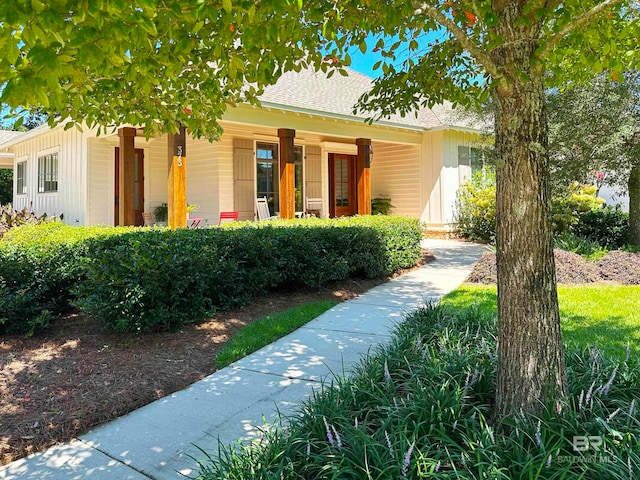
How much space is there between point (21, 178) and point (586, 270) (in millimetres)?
17629

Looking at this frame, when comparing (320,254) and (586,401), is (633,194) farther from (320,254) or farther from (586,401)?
(586,401)

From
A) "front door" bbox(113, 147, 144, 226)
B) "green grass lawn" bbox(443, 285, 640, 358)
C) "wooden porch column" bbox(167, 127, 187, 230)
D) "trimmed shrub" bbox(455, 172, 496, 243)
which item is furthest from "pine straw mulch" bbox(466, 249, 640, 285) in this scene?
"front door" bbox(113, 147, 144, 226)

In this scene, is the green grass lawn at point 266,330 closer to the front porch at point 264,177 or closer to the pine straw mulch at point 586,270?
the pine straw mulch at point 586,270

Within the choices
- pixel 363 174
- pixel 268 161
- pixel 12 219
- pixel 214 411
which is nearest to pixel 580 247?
pixel 363 174

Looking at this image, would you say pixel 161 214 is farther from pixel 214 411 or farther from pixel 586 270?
pixel 214 411

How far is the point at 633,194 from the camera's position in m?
10.1

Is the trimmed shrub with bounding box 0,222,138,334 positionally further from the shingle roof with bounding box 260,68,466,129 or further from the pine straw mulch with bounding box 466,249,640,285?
the pine straw mulch with bounding box 466,249,640,285

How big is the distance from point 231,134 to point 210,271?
759cm

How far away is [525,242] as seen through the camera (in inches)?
97.7

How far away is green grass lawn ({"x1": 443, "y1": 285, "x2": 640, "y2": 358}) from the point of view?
15.0 feet

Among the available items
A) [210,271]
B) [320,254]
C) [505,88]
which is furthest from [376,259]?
[505,88]

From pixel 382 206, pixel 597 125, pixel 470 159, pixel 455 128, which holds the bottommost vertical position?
pixel 382 206

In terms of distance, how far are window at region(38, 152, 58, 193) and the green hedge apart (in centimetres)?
777

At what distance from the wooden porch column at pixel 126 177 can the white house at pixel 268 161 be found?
0.08 feet
